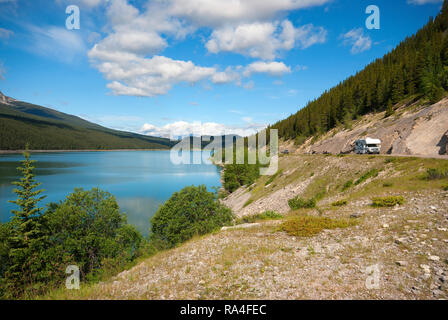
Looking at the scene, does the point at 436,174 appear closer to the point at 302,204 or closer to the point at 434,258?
the point at 302,204

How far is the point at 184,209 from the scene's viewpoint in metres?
26.4

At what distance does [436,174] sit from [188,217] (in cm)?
2323

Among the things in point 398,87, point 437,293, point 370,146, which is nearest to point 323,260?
point 437,293

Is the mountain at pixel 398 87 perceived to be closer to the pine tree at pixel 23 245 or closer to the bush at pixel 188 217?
the bush at pixel 188 217

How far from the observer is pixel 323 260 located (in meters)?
9.73

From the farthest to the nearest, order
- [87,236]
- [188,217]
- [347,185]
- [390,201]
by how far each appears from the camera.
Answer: [347,185]
[188,217]
[87,236]
[390,201]

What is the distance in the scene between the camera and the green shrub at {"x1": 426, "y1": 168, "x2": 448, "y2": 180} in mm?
17562

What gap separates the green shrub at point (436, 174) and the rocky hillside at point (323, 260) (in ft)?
0.19

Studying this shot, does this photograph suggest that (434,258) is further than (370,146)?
No

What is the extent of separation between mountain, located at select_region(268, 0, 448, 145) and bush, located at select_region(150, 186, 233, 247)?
169 feet

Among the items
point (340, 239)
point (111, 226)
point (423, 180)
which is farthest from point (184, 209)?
point (423, 180)

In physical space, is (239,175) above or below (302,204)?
above

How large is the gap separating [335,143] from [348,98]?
39.5 metres
